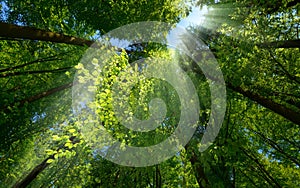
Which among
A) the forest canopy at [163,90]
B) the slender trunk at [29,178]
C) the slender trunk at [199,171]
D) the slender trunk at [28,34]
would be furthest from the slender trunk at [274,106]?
the slender trunk at [29,178]

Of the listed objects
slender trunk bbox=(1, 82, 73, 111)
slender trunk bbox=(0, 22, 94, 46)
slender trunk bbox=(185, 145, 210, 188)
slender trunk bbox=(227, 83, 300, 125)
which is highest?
slender trunk bbox=(0, 22, 94, 46)

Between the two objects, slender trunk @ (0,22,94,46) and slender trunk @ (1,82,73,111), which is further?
slender trunk @ (1,82,73,111)

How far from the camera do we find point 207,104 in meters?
5.79

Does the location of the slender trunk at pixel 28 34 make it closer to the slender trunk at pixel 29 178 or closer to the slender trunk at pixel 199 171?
the slender trunk at pixel 199 171

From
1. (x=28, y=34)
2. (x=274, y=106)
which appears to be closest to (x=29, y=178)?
(x=28, y=34)

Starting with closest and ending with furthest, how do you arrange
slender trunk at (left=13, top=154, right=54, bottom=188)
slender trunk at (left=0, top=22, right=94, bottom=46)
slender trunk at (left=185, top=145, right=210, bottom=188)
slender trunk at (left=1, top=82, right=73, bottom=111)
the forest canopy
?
slender trunk at (left=185, top=145, right=210, bottom=188) → the forest canopy → slender trunk at (left=0, top=22, right=94, bottom=46) → slender trunk at (left=1, top=82, right=73, bottom=111) → slender trunk at (left=13, top=154, right=54, bottom=188)

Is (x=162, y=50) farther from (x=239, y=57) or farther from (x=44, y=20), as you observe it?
(x=44, y=20)

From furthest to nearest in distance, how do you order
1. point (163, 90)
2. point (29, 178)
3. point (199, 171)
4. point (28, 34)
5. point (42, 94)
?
1. point (29, 178)
2. point (42, 94)
3. point (163, 90)
4. point (28, 34)
5. point (199, 171)

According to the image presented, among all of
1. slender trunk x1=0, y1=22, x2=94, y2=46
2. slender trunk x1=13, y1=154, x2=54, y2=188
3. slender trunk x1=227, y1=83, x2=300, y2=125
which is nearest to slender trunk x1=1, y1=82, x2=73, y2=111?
slender trunk x1=0, y1=22, x2=94, y2=46

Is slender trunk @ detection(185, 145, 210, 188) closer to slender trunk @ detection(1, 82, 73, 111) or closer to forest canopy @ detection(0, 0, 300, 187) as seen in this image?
forest canopy @ detection(0, 0, 300, 187)

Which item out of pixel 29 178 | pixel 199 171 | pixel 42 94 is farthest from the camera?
pixel 29 178

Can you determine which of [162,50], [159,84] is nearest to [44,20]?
[162,50]

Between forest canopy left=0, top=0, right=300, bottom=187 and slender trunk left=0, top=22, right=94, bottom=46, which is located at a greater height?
slender trunk left=0, top=22, right=94, bottom=46

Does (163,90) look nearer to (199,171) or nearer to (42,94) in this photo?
(199,171)
